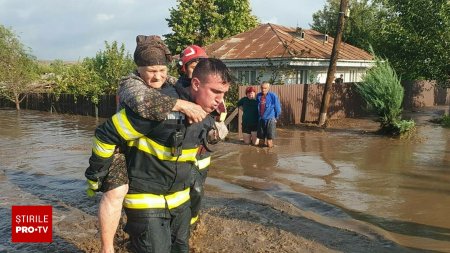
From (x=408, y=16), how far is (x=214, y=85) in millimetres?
16629

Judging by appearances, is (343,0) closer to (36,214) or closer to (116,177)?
(36,214)

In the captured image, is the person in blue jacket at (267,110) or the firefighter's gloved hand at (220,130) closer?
the firefighter's gloved hand at (220,130)

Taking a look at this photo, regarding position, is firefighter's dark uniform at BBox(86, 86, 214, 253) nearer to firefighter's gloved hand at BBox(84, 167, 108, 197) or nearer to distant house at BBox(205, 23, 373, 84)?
firefighter's gloved hand at BBox(84, 167, 108, 197)

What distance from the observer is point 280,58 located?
21.1 metres

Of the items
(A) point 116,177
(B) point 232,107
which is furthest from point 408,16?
(A) point 116,177

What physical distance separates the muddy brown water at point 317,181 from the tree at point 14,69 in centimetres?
1583

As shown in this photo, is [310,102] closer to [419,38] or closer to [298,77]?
[419,38]

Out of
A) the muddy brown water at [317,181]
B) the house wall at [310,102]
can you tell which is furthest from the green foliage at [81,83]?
the house wall at [310,102]

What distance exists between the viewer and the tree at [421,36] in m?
16.3

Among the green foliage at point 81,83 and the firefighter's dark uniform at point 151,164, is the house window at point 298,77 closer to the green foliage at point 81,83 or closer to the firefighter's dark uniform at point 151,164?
the green foliage at point 81,83

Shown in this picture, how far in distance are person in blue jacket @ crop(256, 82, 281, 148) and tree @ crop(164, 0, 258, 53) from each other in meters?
23.9

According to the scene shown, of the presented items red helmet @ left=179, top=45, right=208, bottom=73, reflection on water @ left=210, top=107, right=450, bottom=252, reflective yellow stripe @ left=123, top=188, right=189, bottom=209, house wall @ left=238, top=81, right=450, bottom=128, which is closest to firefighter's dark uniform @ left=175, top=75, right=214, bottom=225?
red helmet @ left=179, top=45, right=208, bottom=73

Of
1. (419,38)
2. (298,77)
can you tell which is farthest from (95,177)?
(298,77)

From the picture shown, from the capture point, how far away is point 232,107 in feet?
50.3
